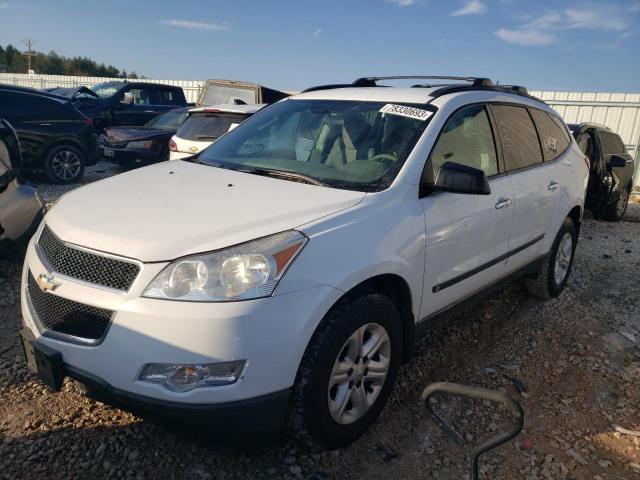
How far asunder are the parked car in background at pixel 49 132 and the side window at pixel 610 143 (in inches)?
346

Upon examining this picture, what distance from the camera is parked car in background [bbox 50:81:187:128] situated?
1270cm

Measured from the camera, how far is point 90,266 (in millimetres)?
2074

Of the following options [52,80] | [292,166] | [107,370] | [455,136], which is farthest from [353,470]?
[52,80]

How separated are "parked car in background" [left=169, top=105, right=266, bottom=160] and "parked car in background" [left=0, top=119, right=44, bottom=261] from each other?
2.62 meters

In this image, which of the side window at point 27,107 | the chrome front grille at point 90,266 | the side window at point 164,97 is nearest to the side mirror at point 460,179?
the chrome front grille at point 90,266

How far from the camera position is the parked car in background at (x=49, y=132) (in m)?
7.93

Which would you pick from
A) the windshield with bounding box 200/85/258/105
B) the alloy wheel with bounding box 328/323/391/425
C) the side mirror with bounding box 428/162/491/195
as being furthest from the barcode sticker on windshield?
the windshield with bounding box 200/85/258/105

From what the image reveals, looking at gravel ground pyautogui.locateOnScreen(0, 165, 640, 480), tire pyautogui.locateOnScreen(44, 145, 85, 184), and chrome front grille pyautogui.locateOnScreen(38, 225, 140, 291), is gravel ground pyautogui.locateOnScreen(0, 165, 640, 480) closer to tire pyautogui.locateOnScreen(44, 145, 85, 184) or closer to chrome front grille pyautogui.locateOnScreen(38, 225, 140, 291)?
chrome front grille pyautogui.locateOnScreen(38, 225, 140, 291)

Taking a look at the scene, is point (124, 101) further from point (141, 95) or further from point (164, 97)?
point (164, 97)

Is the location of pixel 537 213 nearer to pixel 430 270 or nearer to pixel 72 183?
pixel 430 270

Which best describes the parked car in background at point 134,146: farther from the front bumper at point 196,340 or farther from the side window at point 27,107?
the front bumper at point 196,340

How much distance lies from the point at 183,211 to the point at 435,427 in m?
1.78

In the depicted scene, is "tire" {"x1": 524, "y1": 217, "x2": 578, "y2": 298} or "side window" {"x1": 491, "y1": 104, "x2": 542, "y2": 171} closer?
"side window" {"x1": 491, "y1": 104, "x2": 542, "y2": 171}

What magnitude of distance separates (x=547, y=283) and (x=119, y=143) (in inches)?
296
